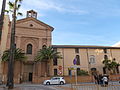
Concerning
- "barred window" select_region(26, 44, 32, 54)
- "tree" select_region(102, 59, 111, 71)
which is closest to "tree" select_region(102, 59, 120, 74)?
"tree" select_region(102, 59, 111, 71)

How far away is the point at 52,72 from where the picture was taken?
3288cm

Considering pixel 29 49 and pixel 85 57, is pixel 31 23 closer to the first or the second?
pixel 29 49

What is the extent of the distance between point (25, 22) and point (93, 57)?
20.4m

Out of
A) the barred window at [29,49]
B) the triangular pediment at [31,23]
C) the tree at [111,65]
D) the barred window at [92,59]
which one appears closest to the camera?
the barred window at [29,49]

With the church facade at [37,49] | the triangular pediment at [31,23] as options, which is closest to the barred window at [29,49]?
the church facade at [37,49]

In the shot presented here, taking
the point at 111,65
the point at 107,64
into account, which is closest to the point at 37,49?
the point at 107,64

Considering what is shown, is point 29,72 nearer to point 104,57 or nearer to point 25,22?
point 25,22

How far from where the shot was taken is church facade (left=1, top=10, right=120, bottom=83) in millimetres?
31175

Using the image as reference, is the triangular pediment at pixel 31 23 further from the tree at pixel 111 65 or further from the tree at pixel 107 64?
the tree at pixel 111 65

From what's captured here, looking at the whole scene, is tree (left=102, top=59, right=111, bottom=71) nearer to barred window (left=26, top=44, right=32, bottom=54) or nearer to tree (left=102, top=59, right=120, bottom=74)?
tree (left=102, top=59, right=120, bottom=74)

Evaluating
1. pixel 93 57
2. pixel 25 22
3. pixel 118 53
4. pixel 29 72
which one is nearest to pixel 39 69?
pixel 29 72

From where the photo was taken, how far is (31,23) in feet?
115

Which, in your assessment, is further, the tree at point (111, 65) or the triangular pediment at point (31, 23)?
the tree at point (111, 65)

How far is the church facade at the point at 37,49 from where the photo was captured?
31175 mm
